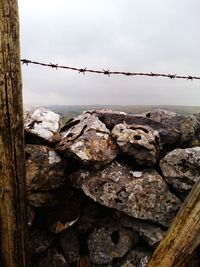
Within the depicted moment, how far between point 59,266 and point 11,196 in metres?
1.74

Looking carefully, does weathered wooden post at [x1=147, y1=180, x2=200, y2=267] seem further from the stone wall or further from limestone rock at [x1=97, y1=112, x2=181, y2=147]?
limestone rock at [x1=97, y1=112, x2=181, y2=147]

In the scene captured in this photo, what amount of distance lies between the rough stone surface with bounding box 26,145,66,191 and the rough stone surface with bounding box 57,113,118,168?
20 cm

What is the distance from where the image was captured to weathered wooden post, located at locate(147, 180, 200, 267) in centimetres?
329

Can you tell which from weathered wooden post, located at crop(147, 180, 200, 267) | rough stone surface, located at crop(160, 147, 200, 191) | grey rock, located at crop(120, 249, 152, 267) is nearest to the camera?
weathered wooden post, located at crop(147, 180, 200, 267)

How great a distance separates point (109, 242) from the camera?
4734mm

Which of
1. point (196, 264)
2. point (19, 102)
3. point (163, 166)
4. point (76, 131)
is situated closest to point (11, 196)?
point (19, 102)

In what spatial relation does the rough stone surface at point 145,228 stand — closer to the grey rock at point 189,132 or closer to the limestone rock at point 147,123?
the limestone rock at point 147,123

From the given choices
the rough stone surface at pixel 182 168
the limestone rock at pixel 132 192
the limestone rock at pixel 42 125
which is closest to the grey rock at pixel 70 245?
the limestone rock at pixel 132 192

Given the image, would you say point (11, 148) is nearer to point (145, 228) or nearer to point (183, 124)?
point (145, 228)

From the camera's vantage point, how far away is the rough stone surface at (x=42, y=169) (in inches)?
177

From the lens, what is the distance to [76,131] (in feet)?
16.0

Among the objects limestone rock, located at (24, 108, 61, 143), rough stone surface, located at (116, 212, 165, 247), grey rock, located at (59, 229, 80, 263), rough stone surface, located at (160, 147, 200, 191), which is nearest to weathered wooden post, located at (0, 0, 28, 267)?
grey rock, located at (59, 229, 80, 263)

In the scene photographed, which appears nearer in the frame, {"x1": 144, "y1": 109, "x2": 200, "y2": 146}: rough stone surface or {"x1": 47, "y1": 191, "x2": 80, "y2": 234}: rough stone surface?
{"x1": 47, "y1": 191, "x2": 80, "y2": 234}: rough stone surface

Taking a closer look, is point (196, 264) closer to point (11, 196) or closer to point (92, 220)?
point (92, 220)
